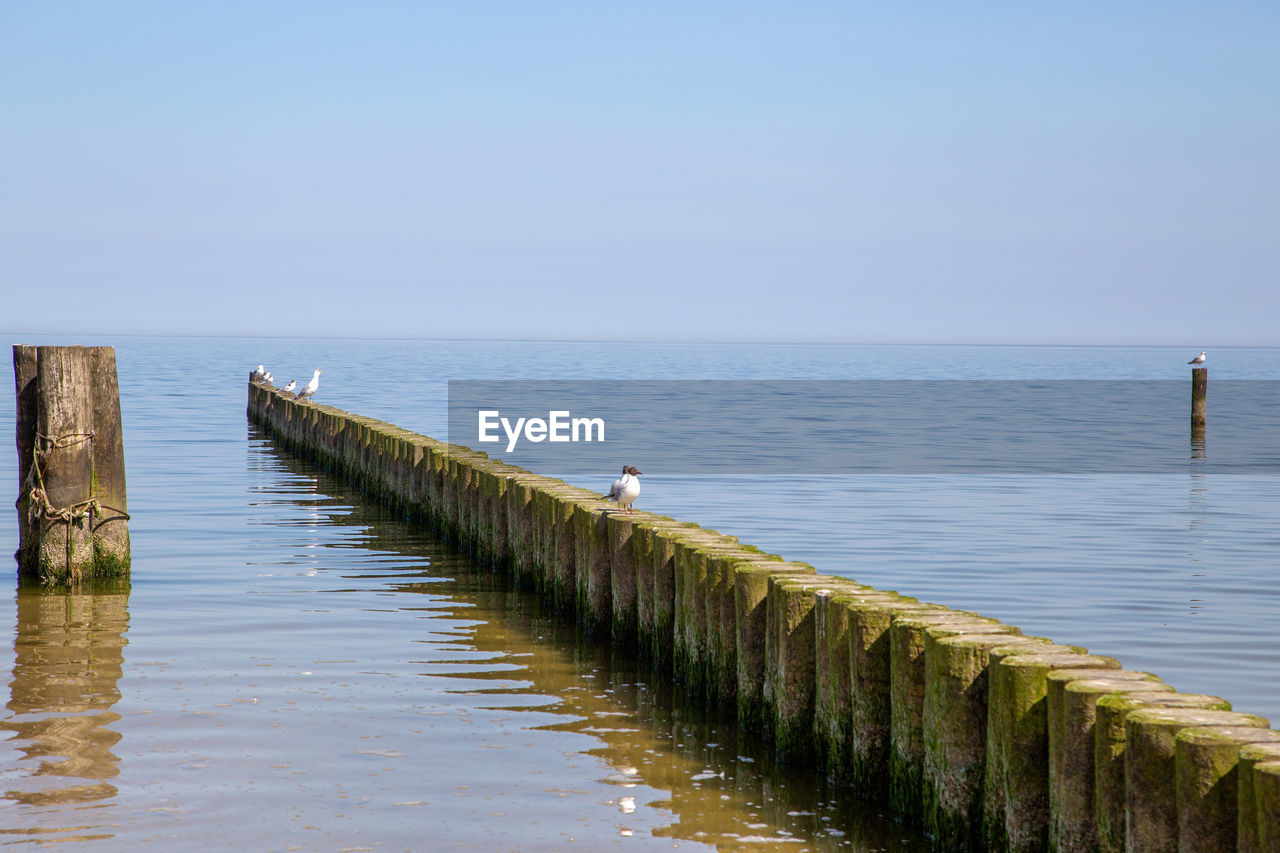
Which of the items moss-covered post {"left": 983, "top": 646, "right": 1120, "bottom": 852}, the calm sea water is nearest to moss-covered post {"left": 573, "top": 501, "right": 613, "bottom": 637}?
the calm sea water

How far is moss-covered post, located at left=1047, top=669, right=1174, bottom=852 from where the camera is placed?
5.45 m

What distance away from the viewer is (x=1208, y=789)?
15.7ft

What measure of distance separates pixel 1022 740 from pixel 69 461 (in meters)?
9.22

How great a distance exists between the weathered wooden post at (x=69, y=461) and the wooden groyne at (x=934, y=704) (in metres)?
4.32

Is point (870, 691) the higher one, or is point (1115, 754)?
point (1115, 754)

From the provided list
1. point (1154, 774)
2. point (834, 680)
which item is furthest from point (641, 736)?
point (1154, 774)

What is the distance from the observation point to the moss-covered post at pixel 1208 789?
476cm

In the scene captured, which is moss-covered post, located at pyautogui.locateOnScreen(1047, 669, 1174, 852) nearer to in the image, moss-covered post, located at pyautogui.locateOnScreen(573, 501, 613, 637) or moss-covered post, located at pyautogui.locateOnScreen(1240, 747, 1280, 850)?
moss-covered post, located at pyautogui.locateOnScreen(1240, 747, 1280, 850)

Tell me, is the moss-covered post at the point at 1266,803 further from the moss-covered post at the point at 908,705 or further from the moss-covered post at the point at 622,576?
the moss-covered post at the point at 622,576

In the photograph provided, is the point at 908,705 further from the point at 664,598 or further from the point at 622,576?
the point at 622,576

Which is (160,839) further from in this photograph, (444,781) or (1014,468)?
(1014,468)

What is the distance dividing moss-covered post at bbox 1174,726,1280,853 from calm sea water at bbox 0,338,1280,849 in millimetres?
2038

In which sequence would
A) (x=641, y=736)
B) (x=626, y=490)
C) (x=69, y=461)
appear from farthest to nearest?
(x=69, y=461), (x=626, y=490), (x=641, y=736)

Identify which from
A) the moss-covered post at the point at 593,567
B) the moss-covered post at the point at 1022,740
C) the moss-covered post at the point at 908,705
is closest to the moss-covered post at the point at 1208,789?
the moss-covered post at the point at 1022,740
